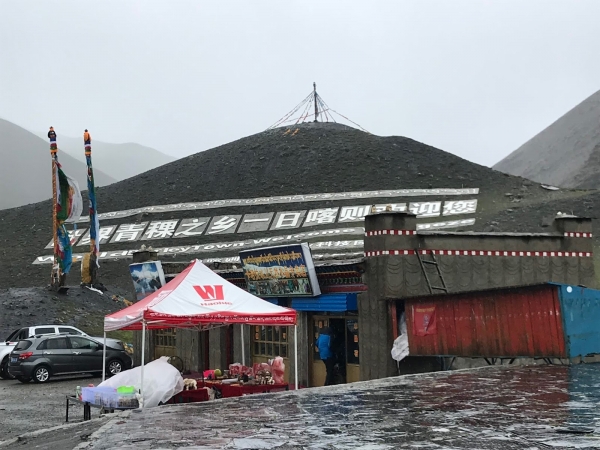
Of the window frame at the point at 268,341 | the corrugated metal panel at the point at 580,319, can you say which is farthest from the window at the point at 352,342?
the corrugated metal panel at the point at 580,319

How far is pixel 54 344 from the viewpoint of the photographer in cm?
2447

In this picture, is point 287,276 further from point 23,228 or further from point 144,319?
point 23,228

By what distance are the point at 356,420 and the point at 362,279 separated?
335 inches

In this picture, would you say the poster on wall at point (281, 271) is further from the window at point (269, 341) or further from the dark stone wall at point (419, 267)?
the dark stone wall at point (419, 267)

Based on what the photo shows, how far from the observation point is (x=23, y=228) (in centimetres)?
7262

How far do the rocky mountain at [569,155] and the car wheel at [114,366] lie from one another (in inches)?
3154

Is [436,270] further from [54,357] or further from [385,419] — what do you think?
[54,357]

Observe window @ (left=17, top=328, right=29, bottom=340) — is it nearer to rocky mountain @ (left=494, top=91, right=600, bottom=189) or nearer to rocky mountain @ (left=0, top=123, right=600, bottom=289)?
rocky mountain @ (left=0, top=123, right=600, bottom=289)

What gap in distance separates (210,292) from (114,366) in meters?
12.0

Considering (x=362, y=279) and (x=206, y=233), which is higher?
(x=206, y=233)

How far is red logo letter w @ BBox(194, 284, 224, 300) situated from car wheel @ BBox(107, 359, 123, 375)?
11.7 metres

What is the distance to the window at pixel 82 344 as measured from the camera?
24891 mm

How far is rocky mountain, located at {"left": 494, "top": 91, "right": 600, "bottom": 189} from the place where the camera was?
105250 millimetres

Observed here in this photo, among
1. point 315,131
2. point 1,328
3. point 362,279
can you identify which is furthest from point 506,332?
point 315,131
